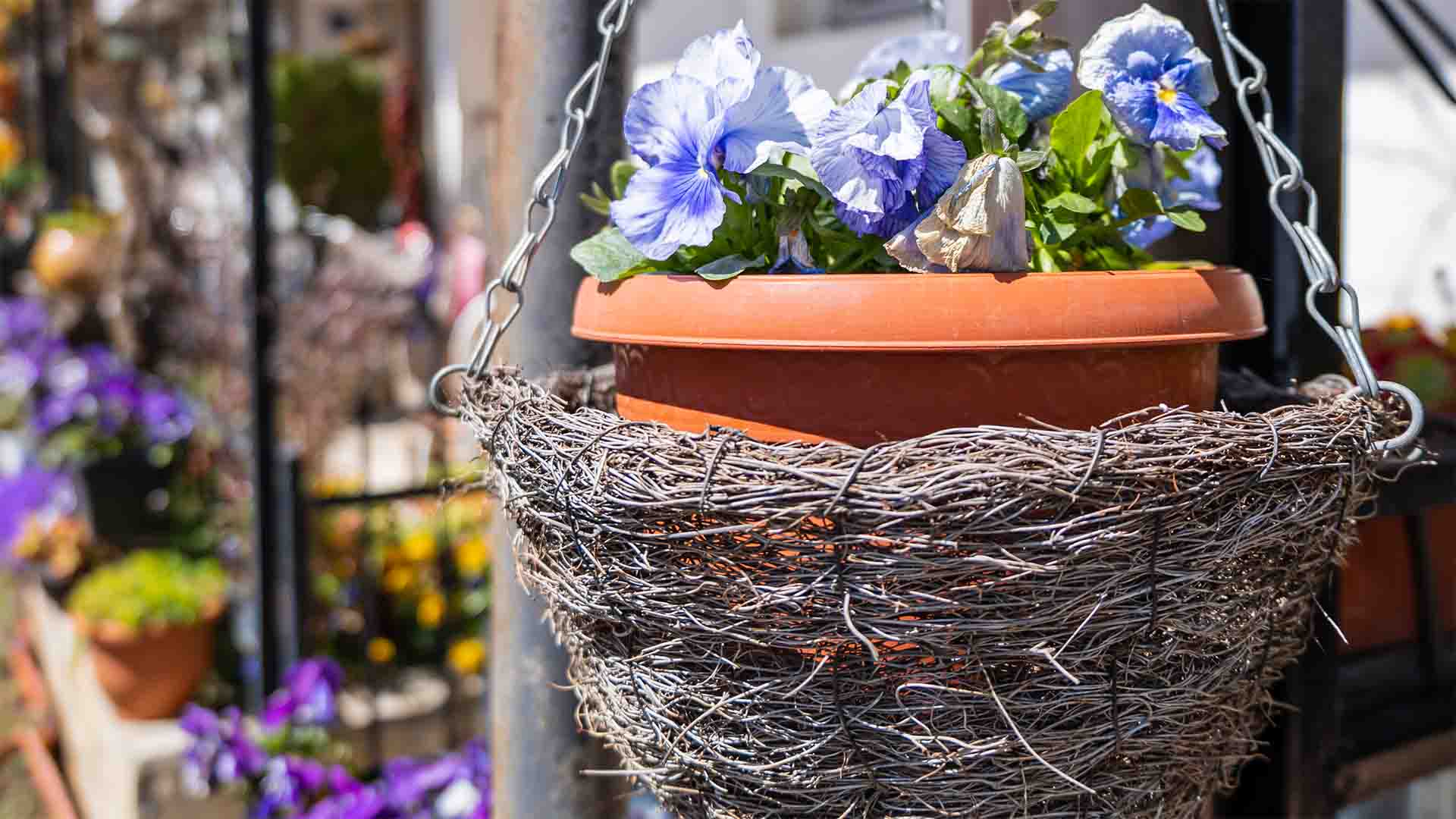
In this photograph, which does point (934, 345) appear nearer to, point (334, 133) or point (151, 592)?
point (151, 592)

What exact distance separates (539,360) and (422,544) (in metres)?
1.75

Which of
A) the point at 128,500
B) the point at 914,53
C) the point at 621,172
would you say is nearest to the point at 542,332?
the point at 621,172

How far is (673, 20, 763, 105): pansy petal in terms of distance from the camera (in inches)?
25.6

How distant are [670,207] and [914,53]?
33 centimetres

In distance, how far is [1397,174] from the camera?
2.24 meters

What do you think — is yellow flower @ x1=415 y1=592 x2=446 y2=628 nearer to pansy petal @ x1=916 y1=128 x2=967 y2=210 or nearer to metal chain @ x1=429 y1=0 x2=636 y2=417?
metal chain @ x1=429 y1=0 x2=636 y2=417

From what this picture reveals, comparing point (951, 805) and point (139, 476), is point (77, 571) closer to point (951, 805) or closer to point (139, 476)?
point (139, 476)

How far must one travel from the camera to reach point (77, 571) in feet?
9.55

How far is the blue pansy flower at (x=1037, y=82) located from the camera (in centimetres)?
74

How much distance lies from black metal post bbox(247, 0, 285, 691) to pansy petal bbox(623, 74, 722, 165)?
153 cm

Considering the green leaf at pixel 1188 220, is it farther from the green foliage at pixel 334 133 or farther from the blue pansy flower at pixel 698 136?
the green foliage at pixel 334 133

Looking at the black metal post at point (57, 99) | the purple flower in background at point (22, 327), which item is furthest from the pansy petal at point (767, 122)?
the black metal post at point (57, 99)

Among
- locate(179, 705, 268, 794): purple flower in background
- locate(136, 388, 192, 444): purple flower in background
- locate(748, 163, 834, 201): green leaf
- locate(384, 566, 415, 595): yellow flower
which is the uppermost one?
locate(748, 163, 834, 201): green leaf

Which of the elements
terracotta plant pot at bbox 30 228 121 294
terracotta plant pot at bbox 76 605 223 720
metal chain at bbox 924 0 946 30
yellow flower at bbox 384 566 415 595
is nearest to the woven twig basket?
metal chain at bbox 924 0 946 30
